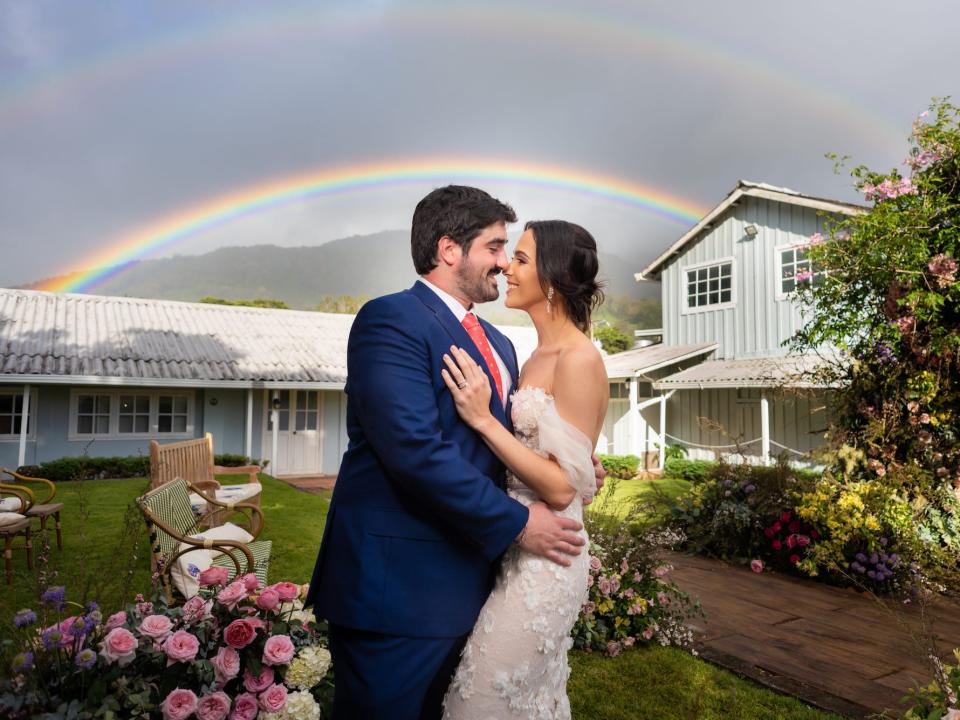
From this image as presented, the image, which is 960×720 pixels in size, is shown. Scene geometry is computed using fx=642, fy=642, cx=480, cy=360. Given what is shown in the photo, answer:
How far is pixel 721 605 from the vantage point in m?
6.11

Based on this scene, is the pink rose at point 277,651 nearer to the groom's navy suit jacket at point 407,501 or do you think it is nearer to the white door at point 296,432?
the groom's navy suit jacket at point 407,501

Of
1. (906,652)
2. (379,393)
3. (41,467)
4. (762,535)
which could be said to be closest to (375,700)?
(379,393)

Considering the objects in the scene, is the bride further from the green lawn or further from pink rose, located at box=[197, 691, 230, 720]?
the green lawn

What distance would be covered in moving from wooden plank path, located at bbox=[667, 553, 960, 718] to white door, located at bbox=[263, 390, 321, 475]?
13013mm

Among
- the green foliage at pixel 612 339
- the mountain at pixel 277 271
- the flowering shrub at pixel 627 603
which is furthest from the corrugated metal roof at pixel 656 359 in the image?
the mountain at pixel 277 271

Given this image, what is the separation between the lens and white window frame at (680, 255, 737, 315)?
17.3m

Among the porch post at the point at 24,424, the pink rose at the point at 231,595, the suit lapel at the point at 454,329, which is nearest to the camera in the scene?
the suit lapel at the point at 454,329

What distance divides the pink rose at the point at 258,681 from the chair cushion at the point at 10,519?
5.62m

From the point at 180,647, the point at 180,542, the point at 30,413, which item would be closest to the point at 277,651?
the point at 180,647

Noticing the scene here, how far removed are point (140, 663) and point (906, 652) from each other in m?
5.31

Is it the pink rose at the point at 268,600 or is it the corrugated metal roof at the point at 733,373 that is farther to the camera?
the corrugated metal roof at the point at 733,373

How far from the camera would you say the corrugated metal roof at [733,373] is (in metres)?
14.3

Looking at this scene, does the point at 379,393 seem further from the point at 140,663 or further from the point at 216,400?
the point at 216,400

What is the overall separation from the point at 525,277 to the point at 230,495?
7.77m
